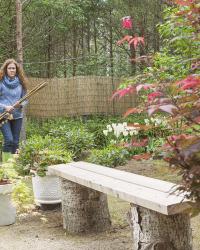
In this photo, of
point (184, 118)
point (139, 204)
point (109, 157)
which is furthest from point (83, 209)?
point (109, 157)

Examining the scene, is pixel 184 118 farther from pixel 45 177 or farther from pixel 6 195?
pixel 45 177

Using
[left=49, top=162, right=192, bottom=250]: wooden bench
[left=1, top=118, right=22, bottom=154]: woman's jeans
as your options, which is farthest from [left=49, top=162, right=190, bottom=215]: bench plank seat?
[left=1, top=118, right=22, bottom=154]: woman's jeans

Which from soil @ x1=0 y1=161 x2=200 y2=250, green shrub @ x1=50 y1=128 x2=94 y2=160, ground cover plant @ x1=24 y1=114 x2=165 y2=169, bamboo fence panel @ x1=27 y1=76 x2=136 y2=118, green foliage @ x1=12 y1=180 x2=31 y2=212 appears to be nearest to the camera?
soil @ x1=0 y1=161 x2=200 y2=250

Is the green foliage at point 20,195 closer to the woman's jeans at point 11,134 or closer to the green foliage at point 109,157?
the woman's jeans at point 11,134

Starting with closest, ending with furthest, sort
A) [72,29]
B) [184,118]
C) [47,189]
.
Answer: [184,118] < [47,189] < [72,29]

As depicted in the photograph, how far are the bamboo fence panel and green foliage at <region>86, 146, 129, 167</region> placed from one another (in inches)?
225

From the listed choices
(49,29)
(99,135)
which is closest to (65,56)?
(49,29)

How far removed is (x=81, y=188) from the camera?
4414 millimetres

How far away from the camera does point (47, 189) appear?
5.16m

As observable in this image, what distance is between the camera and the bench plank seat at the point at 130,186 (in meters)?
2.68

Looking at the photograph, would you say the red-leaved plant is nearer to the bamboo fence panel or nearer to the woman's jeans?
the woman's jeans

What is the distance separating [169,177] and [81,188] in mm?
2476

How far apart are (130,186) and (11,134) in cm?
373

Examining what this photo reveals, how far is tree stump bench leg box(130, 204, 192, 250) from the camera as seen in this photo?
10.0 feet
